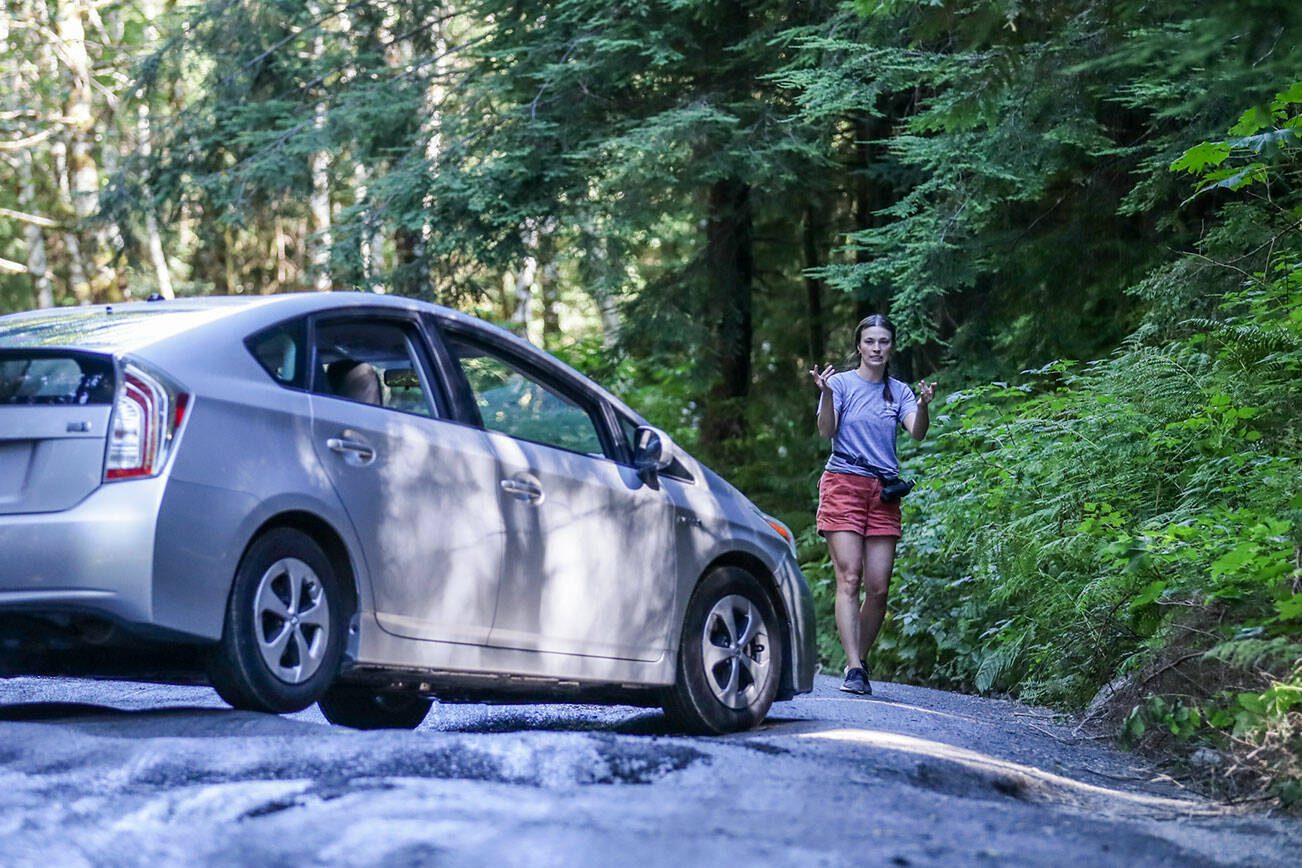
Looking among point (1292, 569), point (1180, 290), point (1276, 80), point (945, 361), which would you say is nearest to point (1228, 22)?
point (1276, 80)

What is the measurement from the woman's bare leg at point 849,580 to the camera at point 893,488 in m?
0.30

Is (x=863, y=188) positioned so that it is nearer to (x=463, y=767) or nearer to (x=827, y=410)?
(x=827, y=410)

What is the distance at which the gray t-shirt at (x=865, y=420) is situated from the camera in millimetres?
9812

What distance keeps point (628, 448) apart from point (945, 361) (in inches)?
350

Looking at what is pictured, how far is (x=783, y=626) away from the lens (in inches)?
309

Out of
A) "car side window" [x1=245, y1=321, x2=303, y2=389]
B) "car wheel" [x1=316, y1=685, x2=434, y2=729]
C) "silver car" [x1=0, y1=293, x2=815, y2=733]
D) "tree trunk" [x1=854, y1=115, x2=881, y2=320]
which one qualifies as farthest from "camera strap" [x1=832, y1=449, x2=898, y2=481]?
"tree trunk" [x1=854, y1=115, x2=881, y2=320]

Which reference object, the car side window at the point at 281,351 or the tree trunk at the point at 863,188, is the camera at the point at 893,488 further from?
the tree trunk at the point at 863,188

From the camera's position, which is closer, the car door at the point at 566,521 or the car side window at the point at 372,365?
the car side window at the point at 372,365

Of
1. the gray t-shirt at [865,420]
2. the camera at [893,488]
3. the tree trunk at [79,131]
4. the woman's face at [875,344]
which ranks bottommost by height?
the camera at [893,488]

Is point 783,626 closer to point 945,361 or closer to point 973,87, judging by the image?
point 973,87

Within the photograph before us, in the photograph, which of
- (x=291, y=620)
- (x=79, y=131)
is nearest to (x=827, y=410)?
(x=291, y=620)

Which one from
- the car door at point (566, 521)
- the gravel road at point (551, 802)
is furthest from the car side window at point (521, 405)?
the gravel road at point (551, 802)

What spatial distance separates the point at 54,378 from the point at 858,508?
17.5 ft

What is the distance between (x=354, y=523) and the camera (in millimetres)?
5934
